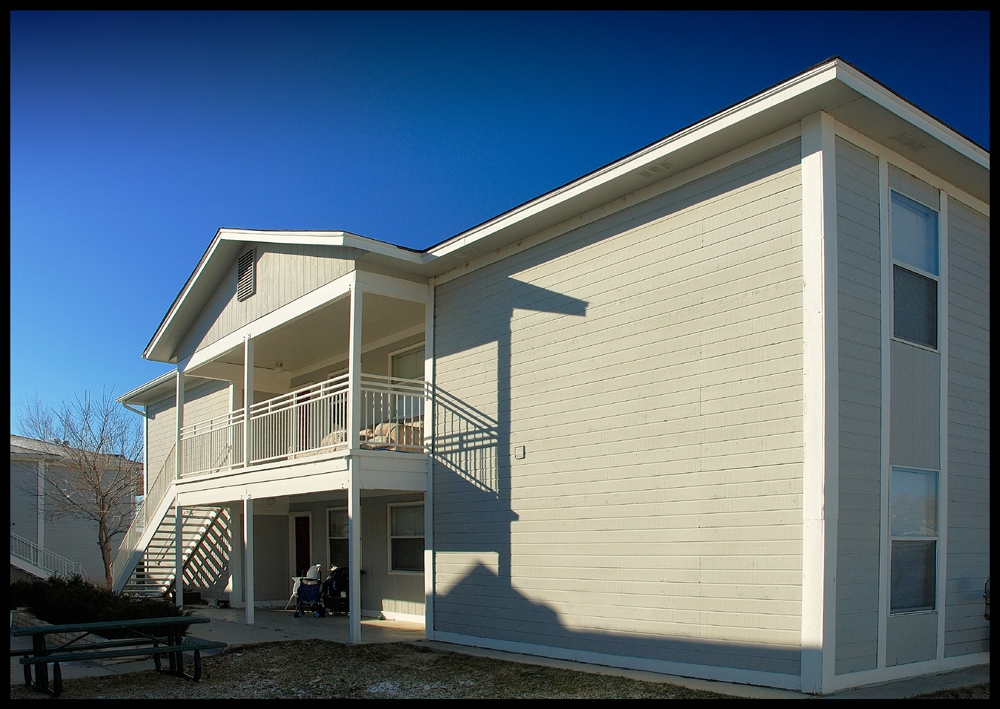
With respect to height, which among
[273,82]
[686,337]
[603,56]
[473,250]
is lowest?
[686,337]

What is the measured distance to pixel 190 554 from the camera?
2138cm

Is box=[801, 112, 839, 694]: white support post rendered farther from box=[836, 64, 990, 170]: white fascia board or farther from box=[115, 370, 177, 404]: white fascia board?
box=[115, 370, 177, 404]: white fascia board

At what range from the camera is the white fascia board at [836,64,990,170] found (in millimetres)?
8320

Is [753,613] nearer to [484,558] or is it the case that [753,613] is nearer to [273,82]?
[484,558]

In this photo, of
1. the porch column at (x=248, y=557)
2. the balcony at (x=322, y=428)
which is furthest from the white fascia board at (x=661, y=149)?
the porch column at (x=248, y=557)

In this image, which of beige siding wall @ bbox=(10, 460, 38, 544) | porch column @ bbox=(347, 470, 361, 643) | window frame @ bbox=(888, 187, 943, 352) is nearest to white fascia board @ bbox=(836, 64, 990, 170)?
window frame @ bbox=(888, 187, 943, 352)

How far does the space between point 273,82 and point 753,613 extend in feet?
28.3

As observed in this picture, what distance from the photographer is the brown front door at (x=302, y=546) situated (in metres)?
19.2

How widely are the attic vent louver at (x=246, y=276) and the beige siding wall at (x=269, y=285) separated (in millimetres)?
139

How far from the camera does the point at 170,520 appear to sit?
67.2ft

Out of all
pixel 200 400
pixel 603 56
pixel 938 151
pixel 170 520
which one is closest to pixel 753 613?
pixel 938 151

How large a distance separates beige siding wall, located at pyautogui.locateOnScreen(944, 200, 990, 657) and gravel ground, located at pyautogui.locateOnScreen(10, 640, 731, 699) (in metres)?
3.63

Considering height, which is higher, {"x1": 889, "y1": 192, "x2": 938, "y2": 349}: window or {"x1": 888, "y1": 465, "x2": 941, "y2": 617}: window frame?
{"x1": 889, "y1": 192, "x2": 938, "y2": 349}: window

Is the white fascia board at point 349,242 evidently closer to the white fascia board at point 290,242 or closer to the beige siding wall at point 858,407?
the white fascia board at point 290,242
